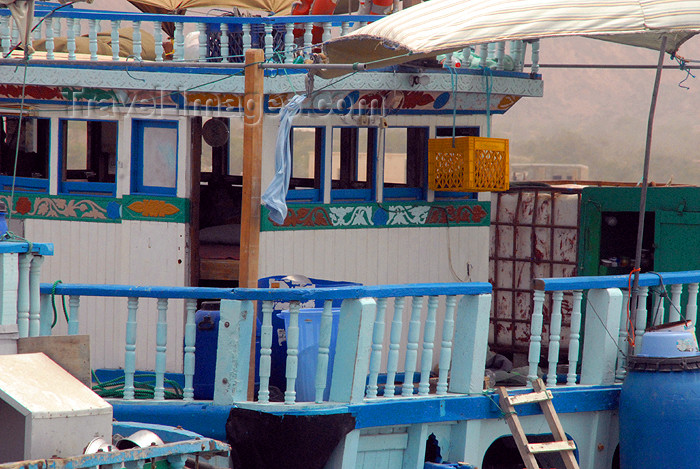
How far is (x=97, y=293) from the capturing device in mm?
6102

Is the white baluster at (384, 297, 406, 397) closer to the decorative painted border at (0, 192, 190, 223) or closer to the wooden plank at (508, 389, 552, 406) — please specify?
the wooden plank at (508, 389, 552, 406)

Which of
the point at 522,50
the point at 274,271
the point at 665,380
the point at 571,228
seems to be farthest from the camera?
the point at 571,228

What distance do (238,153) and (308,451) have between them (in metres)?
46.1

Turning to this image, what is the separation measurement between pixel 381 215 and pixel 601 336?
307 cm

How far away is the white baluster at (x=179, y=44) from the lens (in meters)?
8.45

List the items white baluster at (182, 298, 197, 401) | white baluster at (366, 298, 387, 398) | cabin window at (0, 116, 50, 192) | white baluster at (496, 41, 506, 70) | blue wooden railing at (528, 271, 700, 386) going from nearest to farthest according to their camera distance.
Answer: white baluster at (182, 298, 197, 401), white baluster at (366, 298, 387, 398), blue wooden railing at (528, 271, 700, 386), white baluster at (496, 41, 506, 70), cabin window at (0, 116, 50, 192)

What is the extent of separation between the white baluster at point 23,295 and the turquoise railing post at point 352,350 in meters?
1.90

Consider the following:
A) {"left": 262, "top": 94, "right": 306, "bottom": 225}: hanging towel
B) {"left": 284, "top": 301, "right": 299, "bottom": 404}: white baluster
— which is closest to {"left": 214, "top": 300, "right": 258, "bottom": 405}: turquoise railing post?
{"left": 284, "top": 301, "right": 299, "bottom": 404}: white baluster

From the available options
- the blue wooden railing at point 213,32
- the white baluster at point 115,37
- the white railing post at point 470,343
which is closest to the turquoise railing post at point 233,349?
the white railing post at point 470,343

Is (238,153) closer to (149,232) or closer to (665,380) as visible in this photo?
(149,232)

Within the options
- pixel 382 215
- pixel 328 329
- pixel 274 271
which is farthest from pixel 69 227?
pixel 328 329

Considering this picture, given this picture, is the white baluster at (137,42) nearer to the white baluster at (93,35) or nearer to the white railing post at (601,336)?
the white baluster at (93,35)

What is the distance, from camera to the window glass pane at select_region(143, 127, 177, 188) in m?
9.03

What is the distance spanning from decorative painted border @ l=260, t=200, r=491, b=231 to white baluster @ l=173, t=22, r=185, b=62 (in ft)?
5.09
